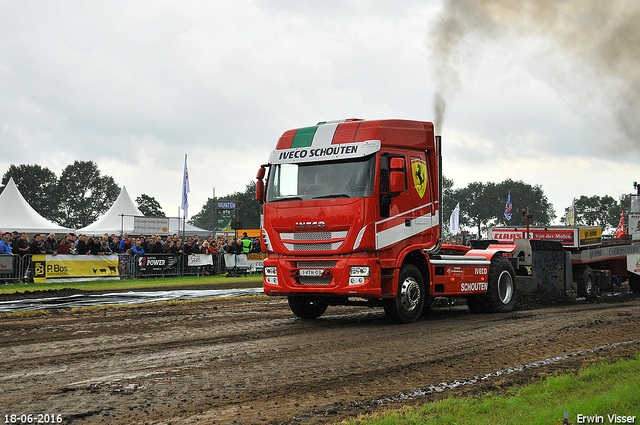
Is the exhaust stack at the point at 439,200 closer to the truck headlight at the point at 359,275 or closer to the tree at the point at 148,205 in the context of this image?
the truck headlight at the point at 359,275

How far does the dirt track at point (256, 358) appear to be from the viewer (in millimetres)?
5176

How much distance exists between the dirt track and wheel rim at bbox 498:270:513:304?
1.02 metres

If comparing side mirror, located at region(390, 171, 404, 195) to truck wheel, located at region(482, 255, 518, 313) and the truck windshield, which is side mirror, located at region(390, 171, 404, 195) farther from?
truck wheel, located at region(482, 255, 518, 313)

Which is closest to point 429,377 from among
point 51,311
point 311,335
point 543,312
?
point 311,335

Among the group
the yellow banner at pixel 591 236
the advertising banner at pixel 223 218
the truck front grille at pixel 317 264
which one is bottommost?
the truck front grille at pixel 317 264

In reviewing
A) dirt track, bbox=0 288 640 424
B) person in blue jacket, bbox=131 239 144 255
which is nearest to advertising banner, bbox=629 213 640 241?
dirt track, bbox=0 288 640 424

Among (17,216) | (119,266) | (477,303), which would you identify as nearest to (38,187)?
(17,216)

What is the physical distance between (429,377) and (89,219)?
124113 mm

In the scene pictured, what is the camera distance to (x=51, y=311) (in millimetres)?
12383

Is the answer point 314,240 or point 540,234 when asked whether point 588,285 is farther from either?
point 314,240

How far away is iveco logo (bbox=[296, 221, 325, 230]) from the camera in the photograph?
9836 mm

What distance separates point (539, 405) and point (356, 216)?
499cm

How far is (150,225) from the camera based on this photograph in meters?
45.4

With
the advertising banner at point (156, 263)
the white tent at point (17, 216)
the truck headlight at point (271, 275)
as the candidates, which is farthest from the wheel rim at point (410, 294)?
the white tent at point (17, 216)
